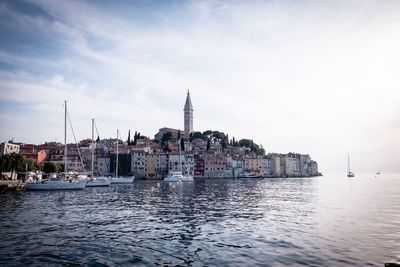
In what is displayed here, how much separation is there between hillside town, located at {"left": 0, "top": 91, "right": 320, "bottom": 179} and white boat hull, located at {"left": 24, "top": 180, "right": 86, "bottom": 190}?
90.7ft

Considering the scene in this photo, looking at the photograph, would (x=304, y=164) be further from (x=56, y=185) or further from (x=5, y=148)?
(x=56, y=185)

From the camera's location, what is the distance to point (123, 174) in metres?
108

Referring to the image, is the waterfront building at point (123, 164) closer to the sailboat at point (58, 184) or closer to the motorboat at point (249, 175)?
the motorboat at point (249, 175)

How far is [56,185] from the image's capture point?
4831 centimetres

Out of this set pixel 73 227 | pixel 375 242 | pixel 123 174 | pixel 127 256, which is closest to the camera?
pixel 127 256

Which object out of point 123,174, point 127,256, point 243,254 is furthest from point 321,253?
point 123,174

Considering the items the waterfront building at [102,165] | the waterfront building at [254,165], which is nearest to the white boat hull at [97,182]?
the waterfront building at [102,165]

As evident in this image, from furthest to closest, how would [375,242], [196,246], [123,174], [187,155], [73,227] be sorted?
[187,155], [123,174], [73,227], [375,242], [196,246]

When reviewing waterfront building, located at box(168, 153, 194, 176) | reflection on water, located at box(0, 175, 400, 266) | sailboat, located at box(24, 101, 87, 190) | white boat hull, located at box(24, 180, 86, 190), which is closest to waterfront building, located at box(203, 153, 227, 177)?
waterfront building, located at box(168, 153, 194, 176)

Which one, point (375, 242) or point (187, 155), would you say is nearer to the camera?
point (375, 242)

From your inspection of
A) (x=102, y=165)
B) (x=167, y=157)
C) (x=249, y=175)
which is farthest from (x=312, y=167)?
(x=102, y=165)

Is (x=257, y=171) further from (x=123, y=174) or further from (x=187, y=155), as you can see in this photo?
(x=123, y=174)

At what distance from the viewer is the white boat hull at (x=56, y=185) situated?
154ft

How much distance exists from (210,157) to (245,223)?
101m
